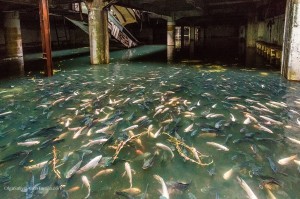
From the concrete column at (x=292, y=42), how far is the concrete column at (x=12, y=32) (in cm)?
1858

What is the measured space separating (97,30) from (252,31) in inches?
785

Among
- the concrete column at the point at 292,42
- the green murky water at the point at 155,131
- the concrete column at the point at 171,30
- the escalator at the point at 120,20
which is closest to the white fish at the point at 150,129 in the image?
the green murky water at the point at 155,131

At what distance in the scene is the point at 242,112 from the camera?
20.6 ft

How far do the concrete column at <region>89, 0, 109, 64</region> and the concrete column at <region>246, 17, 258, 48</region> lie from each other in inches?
742

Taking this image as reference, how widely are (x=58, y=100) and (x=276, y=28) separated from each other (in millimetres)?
18943

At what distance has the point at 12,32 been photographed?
1877cm

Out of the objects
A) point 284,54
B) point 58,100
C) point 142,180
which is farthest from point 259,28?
point 142,180

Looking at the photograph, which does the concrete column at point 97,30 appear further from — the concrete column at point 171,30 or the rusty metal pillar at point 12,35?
the concrete column at point 171,30

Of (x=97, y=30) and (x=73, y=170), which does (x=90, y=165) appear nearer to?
(x=73, y=170)

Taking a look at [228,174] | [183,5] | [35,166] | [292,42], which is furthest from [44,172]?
[183,5]

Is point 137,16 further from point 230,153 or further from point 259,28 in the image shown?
point 230,153

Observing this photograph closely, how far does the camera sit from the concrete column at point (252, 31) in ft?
88.2

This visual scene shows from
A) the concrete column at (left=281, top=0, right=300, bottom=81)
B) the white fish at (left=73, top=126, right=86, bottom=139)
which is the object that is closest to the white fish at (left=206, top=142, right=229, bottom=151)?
the white fish at (left=73, top=126, right=86, bottom=139)

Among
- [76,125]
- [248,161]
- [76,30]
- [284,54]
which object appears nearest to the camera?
[248,161]
